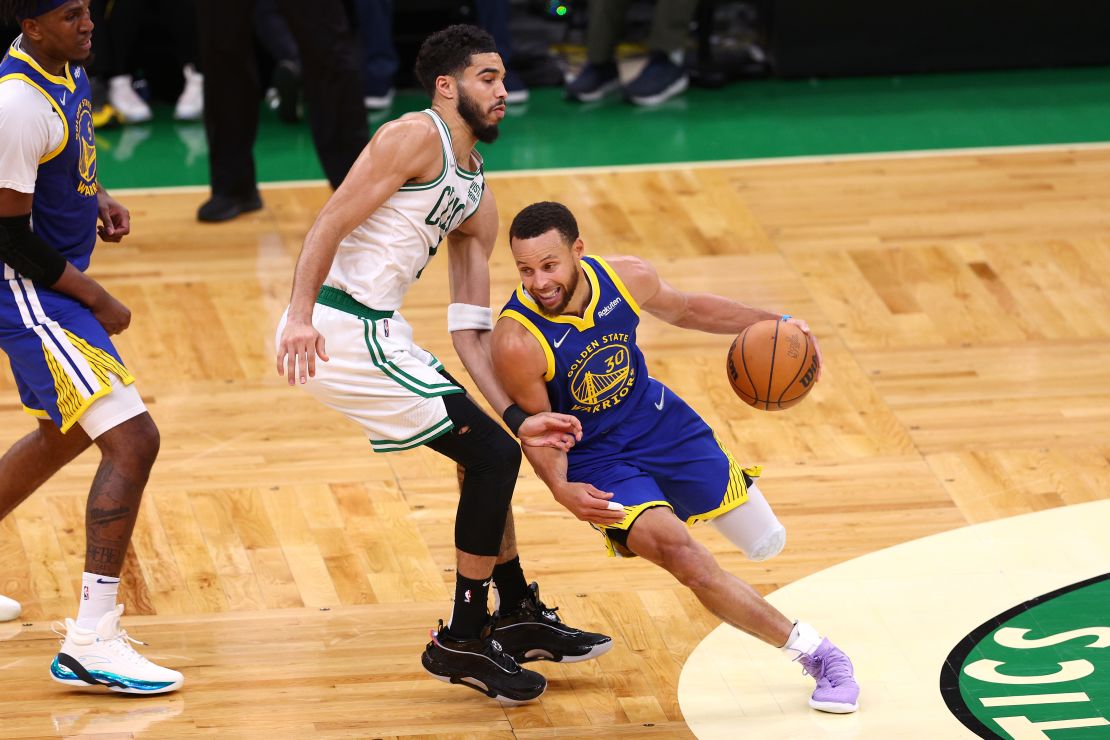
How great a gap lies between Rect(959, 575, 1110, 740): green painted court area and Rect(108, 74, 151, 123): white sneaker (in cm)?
636

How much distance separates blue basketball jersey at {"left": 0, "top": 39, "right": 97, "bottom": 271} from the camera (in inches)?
175

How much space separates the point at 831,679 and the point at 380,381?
137cm

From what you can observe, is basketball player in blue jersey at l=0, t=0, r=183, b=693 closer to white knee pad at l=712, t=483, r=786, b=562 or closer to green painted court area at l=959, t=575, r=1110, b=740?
white knee pad at l=712, t=483, r=786, b=562

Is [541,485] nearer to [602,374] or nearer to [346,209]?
[602,374]

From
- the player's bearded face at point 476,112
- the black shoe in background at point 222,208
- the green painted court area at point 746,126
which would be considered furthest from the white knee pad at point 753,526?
the green painted court area at point 746,126

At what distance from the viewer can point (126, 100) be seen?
9.69m

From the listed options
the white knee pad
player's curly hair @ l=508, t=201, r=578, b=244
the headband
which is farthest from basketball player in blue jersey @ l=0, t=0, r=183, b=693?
the white knee pad

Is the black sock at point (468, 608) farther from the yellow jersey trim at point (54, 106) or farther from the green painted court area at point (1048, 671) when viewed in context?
the yellow jersey trim at point (54, 106)

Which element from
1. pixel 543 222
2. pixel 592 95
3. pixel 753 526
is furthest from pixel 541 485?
pixel 592 95

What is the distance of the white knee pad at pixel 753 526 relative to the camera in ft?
15.1

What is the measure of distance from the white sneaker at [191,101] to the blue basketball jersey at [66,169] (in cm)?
520

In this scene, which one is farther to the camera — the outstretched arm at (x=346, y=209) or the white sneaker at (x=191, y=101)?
the white sneaker at (x=191, y=101)

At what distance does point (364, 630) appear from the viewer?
196 inches

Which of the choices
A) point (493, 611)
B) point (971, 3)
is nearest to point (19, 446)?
point (493, 611)
